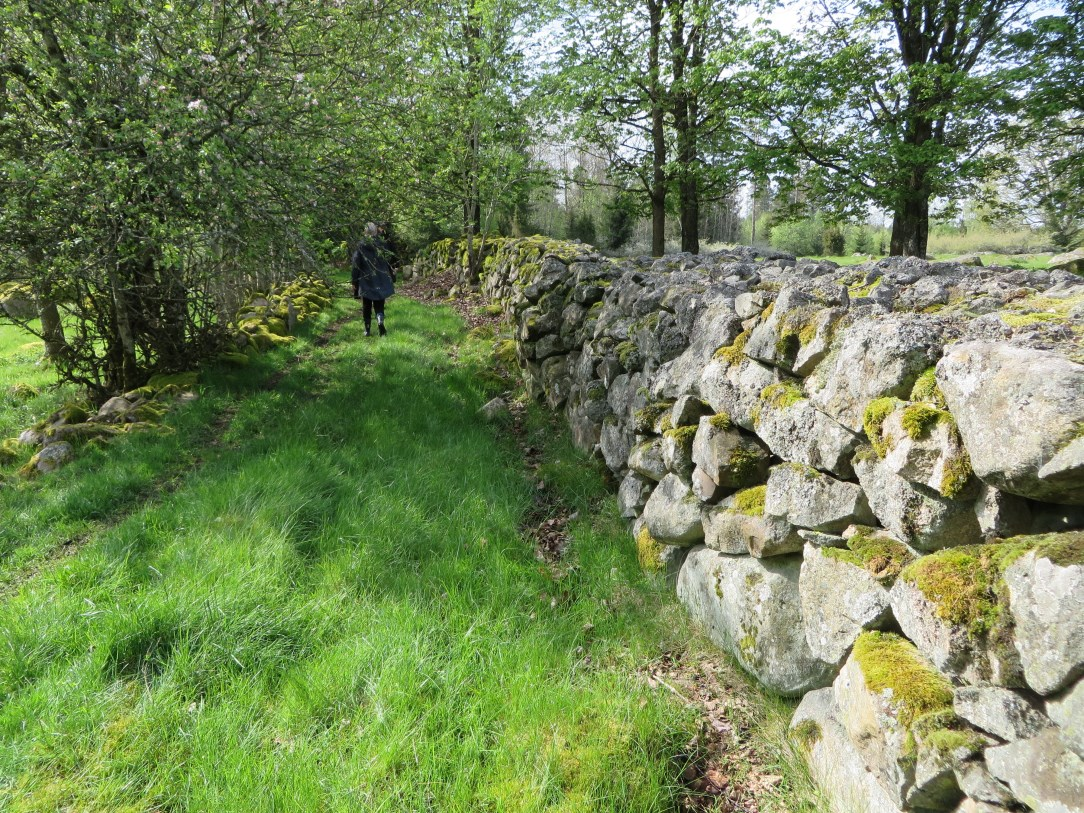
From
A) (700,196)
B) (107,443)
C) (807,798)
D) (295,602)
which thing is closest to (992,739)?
(807,798)

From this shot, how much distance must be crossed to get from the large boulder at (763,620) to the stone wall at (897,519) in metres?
0.01

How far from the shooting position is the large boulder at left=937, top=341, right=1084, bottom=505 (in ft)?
4.66

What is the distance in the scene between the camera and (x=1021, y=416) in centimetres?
152

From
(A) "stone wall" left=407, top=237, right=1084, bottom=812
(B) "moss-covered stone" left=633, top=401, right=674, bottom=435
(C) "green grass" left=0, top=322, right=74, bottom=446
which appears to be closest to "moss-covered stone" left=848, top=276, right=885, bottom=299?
(A) "stone wall" left=407, top=237, right=1084, bottom=812

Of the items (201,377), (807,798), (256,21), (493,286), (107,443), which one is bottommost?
(807,798)

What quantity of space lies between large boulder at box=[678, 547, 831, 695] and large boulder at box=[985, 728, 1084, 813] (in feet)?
2.71

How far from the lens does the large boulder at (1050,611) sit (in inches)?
51.1

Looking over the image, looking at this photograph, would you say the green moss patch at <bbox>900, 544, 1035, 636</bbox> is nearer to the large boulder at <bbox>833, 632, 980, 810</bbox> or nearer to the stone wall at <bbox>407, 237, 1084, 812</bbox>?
the stone wall at <bbox>407, 237, 1084, 812</bbox>

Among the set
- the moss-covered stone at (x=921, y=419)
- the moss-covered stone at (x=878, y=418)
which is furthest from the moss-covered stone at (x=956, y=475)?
the moss-covered stone at (x=878, y=418)

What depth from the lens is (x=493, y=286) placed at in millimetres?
14359

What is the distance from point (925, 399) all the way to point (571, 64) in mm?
12849

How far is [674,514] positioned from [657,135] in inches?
449

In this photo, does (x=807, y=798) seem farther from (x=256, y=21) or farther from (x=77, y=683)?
(x=256, y=21)

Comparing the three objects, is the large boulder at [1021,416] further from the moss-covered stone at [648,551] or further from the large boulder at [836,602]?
the moss-covered stone at [648,551]
